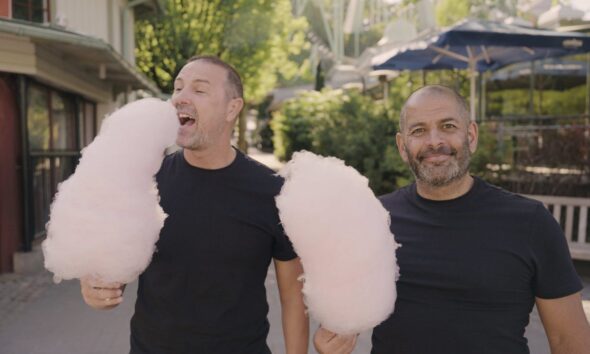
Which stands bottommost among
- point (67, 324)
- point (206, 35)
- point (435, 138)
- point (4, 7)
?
point (67, 324)

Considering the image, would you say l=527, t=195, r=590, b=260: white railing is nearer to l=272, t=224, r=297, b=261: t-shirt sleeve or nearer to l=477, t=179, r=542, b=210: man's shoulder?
l=477, t=179, r=542, b=210: man's shoulder

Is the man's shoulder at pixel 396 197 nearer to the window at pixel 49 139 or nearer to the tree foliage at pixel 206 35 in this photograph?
the window at pixel 49 139

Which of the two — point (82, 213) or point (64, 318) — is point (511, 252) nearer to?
point (82, 213)

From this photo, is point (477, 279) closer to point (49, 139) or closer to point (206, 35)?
point (49, 139)

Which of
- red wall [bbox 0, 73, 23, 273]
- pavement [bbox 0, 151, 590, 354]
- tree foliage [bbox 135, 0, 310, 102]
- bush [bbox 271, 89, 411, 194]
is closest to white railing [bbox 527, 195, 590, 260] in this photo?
pavement [bbox 0, 151, 590, 354]

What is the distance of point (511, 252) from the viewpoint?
205cm

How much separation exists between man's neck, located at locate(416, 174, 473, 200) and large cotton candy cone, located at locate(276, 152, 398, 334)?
45 centimetres

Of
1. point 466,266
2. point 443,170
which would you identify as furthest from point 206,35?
point 466,266

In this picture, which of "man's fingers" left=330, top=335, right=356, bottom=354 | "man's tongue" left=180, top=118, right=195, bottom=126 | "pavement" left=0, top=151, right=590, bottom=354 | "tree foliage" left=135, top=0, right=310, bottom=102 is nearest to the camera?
"man's fingers" left=330, top=335, right=356, bottom=354

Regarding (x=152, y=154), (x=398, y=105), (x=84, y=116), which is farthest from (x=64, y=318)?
(x=398, y=105)

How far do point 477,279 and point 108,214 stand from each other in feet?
3.89

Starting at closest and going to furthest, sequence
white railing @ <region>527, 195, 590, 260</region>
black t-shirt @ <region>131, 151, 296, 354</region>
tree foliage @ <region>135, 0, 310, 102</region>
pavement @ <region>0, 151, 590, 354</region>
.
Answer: black t-shirt @ <region>131, 151, 296, 354</region> < pavement @ <region>0, 151, 590, 354</region> < white railing @ <region>527, 195, 590, 260</region> < tree foliage @ <region>135, 0, 310, 102</region>

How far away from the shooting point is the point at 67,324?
18.4ft

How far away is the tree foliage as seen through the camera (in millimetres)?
18922
